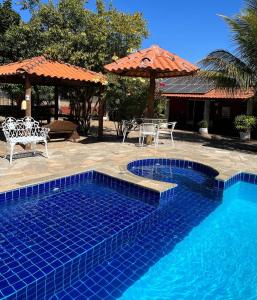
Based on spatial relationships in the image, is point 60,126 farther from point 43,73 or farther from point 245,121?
point 245,121

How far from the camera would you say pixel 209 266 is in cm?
486

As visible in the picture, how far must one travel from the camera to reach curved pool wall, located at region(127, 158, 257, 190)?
26.7 ft

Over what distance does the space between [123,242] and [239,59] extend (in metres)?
12.0

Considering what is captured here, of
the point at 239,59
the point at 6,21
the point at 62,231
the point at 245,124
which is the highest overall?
the point at 6,21

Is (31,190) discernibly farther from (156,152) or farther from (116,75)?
(116,75)

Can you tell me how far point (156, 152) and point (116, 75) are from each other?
15.6 ft

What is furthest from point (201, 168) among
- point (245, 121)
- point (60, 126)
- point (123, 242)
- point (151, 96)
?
point (245, 121)

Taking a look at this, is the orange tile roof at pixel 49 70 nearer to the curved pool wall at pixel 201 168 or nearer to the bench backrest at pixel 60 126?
the bench backrest at pixel 60 126

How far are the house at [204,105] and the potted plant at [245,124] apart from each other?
138 cm

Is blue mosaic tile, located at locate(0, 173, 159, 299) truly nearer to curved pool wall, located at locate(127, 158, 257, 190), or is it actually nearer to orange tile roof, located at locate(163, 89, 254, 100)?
curved pool wall, located at locate(127, 158, 257, 190)

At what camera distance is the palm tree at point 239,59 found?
13.2 metres

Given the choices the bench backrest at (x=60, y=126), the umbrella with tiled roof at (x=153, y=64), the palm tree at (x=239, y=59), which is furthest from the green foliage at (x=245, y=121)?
the bench backrest at (x=60, y=126)

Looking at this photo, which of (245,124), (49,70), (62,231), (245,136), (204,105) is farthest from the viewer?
(204,105)

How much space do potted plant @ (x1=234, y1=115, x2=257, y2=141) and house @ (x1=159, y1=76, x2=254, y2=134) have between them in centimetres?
138
